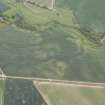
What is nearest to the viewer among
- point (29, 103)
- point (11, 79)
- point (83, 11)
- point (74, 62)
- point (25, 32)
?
point (29, 103)

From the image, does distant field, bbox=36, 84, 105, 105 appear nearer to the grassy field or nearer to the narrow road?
the narrow road

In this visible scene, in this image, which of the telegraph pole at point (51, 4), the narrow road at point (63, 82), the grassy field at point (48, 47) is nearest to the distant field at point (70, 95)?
the narrow road at point (63, 82)

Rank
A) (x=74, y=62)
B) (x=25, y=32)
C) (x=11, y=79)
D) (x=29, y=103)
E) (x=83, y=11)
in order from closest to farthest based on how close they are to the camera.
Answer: (x=29, y=103) → (x=11, y=79) → (x=74, y=62) → (x=25, y=32) → (x=83, y=11)

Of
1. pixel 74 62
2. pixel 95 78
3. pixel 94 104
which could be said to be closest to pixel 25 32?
pixel 74 62

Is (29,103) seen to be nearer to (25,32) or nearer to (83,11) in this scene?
(25,32)

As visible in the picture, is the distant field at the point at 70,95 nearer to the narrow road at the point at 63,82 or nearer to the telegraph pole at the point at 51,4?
the narrow road at the point at 63,82

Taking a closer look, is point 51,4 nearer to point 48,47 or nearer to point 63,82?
point 48,47

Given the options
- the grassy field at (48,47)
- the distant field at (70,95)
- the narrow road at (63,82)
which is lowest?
the distant field at (70,95)

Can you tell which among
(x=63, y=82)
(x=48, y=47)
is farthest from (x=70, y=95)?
(x=48, y=47)

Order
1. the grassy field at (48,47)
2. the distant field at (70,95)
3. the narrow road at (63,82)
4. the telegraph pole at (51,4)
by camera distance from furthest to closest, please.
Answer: the telegraph pole at (51,4) → the grassy field at (48,47) → the narrow road at (63,82) → the distant field at (70,95)
